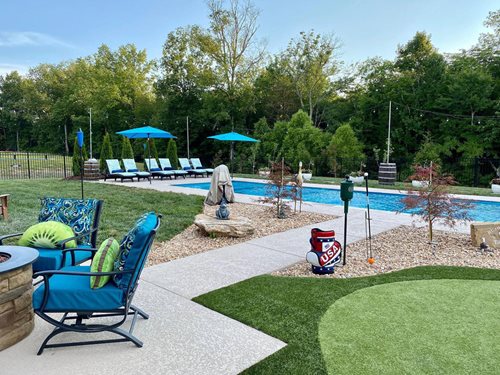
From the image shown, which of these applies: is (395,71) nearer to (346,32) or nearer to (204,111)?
(346,32)

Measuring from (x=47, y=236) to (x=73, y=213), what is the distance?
0.51 m

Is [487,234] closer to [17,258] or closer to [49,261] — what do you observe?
[49,261]

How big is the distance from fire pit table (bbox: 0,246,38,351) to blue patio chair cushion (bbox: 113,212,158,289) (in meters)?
0.64

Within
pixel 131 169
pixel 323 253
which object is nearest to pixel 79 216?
pixel 323 253

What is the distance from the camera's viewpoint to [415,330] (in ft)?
9.00

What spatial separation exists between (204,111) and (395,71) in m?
12.4

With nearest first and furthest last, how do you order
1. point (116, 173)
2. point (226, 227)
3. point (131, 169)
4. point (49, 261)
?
point (49, 261) < point (226, 227) < point (116, 173) < point (131, 169)

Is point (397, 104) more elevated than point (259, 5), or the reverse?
point (259, 5)

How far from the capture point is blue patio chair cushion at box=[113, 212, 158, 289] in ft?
8.01

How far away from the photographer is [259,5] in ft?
74.0

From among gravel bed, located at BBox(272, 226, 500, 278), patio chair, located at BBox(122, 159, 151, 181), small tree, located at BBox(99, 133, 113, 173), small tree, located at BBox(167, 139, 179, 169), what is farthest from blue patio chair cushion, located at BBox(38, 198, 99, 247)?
small tree, located at BBox(167, 139, 179, 169)

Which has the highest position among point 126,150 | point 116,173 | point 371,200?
point 126,150

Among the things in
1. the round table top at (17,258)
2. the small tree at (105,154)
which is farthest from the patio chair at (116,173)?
the round table top at (17,258)

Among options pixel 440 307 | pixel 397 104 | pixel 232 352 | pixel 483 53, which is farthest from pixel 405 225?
pixel 483 53
